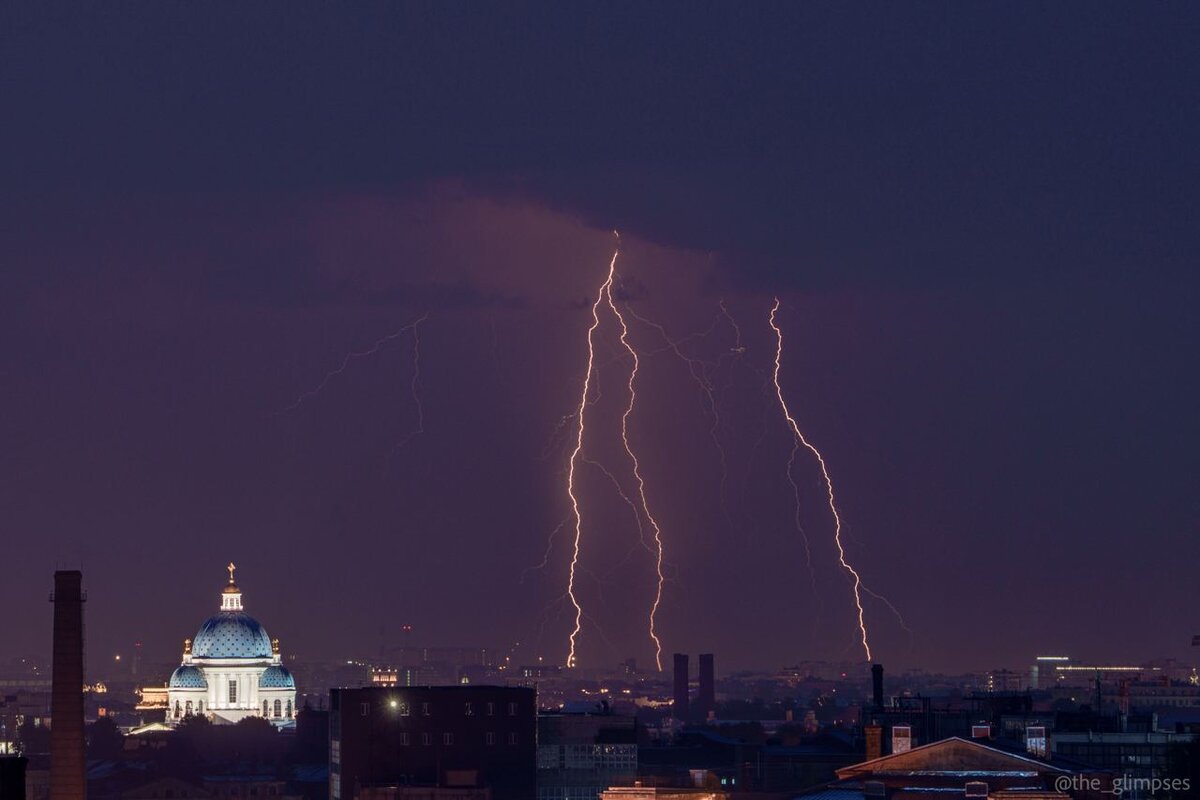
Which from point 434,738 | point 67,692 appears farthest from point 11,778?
point 434,738

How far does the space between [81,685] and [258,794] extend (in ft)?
125

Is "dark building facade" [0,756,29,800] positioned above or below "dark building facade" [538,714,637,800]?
above

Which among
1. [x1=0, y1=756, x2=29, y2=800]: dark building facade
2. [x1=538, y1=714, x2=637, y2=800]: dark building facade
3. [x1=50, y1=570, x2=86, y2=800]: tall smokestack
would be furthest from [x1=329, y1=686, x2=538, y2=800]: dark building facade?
[x1=0, y1=756, x2=29, y2=800]: dark building facade

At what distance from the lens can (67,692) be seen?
127 metres

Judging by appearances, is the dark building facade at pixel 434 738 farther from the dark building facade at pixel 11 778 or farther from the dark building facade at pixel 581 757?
the dark building facade at pixel 11 778

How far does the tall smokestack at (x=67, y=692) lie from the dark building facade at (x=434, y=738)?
14.9m

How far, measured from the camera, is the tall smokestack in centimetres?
12350

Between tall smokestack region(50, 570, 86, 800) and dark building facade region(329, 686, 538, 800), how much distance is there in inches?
586

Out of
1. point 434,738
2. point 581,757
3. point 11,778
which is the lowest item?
point 581,757

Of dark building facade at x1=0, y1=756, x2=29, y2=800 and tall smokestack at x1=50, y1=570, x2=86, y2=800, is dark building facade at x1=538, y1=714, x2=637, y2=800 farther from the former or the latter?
dark building facade at x1=0, y1=756, x2=29, y2=800

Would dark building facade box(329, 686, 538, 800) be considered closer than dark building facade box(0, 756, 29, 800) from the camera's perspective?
No

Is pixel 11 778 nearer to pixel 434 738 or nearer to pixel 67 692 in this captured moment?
pixel 67 692

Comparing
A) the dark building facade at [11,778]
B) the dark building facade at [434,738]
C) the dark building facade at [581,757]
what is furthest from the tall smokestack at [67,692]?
the dark building facade at [11,778]

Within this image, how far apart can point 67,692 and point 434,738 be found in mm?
19812
